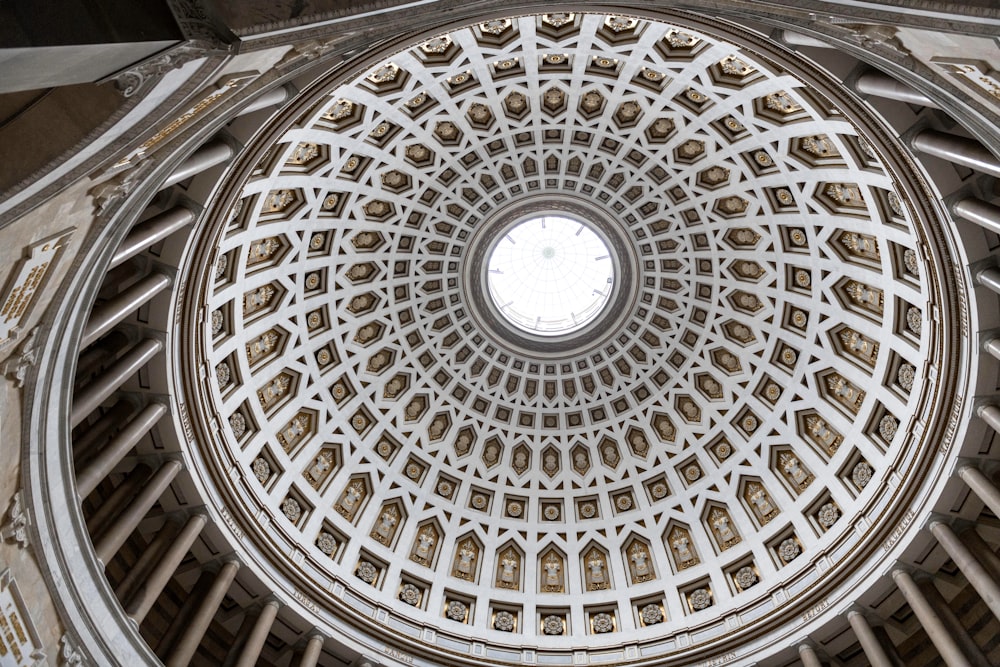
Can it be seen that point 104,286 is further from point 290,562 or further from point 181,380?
point 290,562

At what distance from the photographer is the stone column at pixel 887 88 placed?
10484 millimetres

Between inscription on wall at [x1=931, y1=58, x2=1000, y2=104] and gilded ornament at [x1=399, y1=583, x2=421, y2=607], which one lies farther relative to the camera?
gilded ornament at [x1=399, y1=583, x2=421, y2=607]

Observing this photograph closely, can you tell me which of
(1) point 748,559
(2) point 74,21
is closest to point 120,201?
(2) point 74,21

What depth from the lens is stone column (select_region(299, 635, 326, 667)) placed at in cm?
1909

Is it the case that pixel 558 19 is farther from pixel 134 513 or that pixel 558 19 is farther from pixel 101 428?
pixel 134 513

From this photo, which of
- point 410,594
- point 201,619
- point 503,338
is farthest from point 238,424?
point 503,338

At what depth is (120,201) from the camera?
9047mm

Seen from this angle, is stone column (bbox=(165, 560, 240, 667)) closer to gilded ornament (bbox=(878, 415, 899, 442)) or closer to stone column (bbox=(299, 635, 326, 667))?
stone column (bbox=(299, 635, 326, 667))

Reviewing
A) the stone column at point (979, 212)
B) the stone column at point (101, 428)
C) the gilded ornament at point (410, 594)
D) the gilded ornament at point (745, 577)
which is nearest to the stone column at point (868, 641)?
the gilded ornament at point (745, 577)

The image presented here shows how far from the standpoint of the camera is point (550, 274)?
3341 cm

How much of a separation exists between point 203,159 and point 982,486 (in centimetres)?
1852

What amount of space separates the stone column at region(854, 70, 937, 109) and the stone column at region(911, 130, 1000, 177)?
81 centimetres

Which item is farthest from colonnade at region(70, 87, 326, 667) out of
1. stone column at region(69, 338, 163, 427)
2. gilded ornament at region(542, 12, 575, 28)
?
gilded ornament at region(542, 12, 575, 28)

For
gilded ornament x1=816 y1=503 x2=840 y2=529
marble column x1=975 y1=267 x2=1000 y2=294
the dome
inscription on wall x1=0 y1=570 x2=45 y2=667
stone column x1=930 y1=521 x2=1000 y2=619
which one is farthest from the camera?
gilded ornament x1=816 y1=503 x2=840 y2=529
